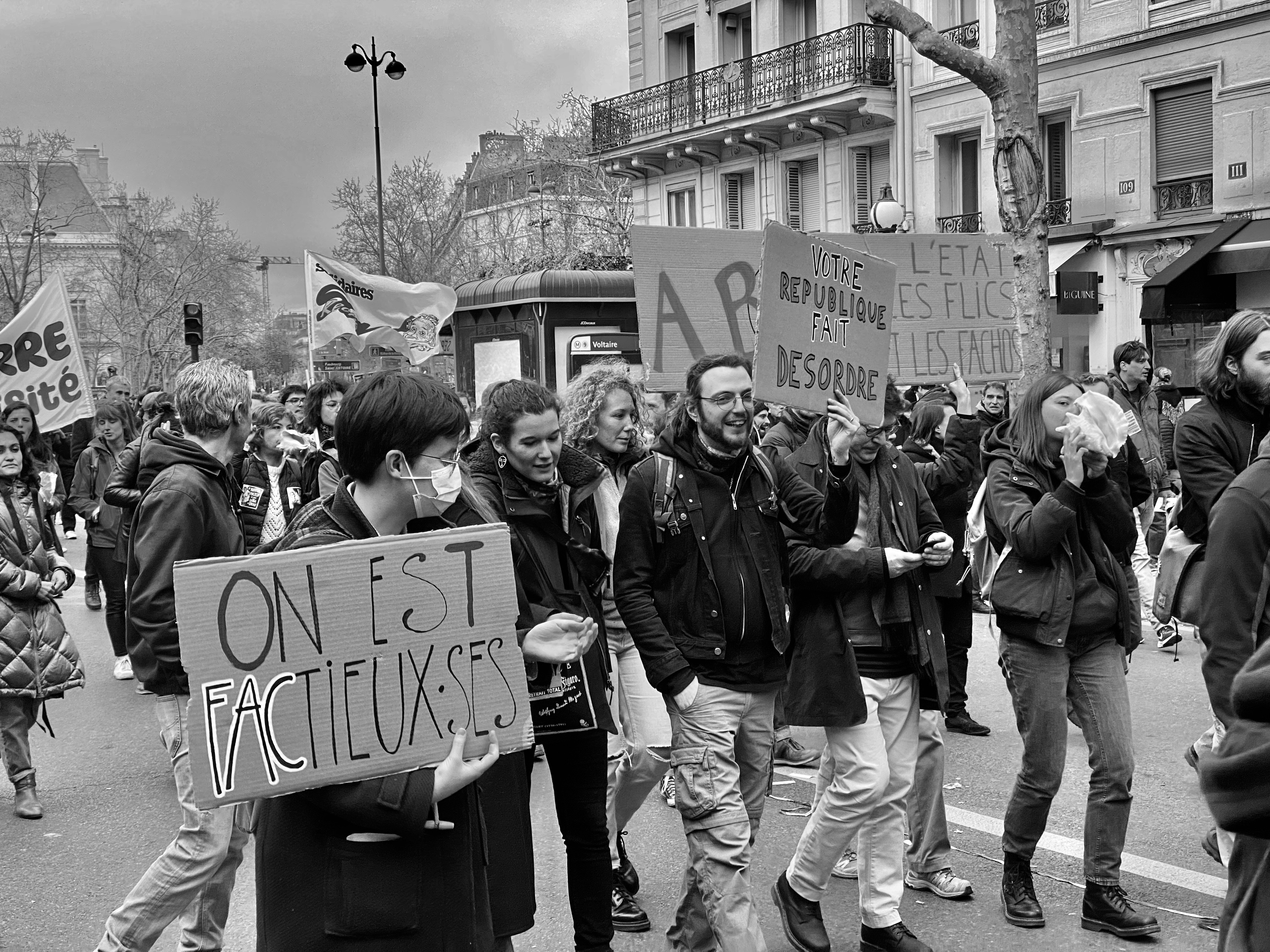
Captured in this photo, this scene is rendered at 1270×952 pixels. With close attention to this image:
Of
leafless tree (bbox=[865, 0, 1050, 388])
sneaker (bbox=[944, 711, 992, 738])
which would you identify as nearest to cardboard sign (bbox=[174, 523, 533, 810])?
sneaker (bbox=[944, 711, 992, 738])

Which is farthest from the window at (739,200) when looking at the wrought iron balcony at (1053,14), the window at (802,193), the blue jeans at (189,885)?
the blue jeans at (189,885)

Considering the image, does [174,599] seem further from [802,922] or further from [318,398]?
[318,398]

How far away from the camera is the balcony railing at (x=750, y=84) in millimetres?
27016

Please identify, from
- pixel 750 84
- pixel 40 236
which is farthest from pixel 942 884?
pixel 40 236

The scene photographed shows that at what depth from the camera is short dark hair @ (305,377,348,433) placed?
27.2 feet

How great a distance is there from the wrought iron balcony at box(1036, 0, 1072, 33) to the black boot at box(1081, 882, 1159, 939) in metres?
21.5

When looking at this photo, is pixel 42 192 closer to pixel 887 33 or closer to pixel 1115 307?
pixel 887 33

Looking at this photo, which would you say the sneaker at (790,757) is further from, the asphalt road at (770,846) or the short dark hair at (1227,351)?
the short dark hair at (1227,351)

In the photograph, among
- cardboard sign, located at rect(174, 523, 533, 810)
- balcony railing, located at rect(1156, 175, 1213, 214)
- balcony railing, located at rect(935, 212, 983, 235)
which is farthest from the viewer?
balcony railing, located at rect(935, 212, 983, 235)

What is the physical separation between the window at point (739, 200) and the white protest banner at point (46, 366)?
2217cm

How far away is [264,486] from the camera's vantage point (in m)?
7.92

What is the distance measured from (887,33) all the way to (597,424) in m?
24.0

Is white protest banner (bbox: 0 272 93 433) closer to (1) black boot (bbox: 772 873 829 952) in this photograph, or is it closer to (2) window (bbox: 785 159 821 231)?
(1) black boot (bbox: 772 873 829 952)

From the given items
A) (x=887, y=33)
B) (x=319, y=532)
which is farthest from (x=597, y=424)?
(x=887, y=33)
